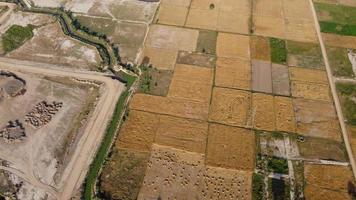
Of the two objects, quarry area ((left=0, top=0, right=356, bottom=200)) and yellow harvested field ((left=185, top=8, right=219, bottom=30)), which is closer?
quarry area ((left=0, top=0, right=356, bottom=200))

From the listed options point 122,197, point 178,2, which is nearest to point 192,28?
point 178,2

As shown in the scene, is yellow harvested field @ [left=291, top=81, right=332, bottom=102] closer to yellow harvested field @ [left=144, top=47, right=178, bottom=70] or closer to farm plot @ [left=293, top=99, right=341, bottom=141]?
farm plot @ [left=293, top=99, right=341, bottom=141]

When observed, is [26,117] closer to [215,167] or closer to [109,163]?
[109,163]

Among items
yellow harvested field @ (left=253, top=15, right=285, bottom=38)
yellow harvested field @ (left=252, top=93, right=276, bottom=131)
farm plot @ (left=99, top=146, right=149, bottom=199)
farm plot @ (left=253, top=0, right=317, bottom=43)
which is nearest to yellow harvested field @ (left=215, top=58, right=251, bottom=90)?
yellow harvested field @ (left=252, top=93, right=276, bottom=131)

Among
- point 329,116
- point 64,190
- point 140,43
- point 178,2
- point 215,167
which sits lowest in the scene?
point 64,190

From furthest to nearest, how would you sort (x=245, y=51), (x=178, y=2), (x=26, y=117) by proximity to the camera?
(x=178, y=2), (x=245, y=51), (x=26, y=117)

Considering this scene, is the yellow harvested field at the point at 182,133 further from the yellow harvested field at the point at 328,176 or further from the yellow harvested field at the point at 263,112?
the yellow harvested field at the point at 328,176

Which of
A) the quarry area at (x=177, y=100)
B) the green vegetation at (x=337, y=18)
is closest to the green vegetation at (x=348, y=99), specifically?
the quarry area at (x=177, y=100)
